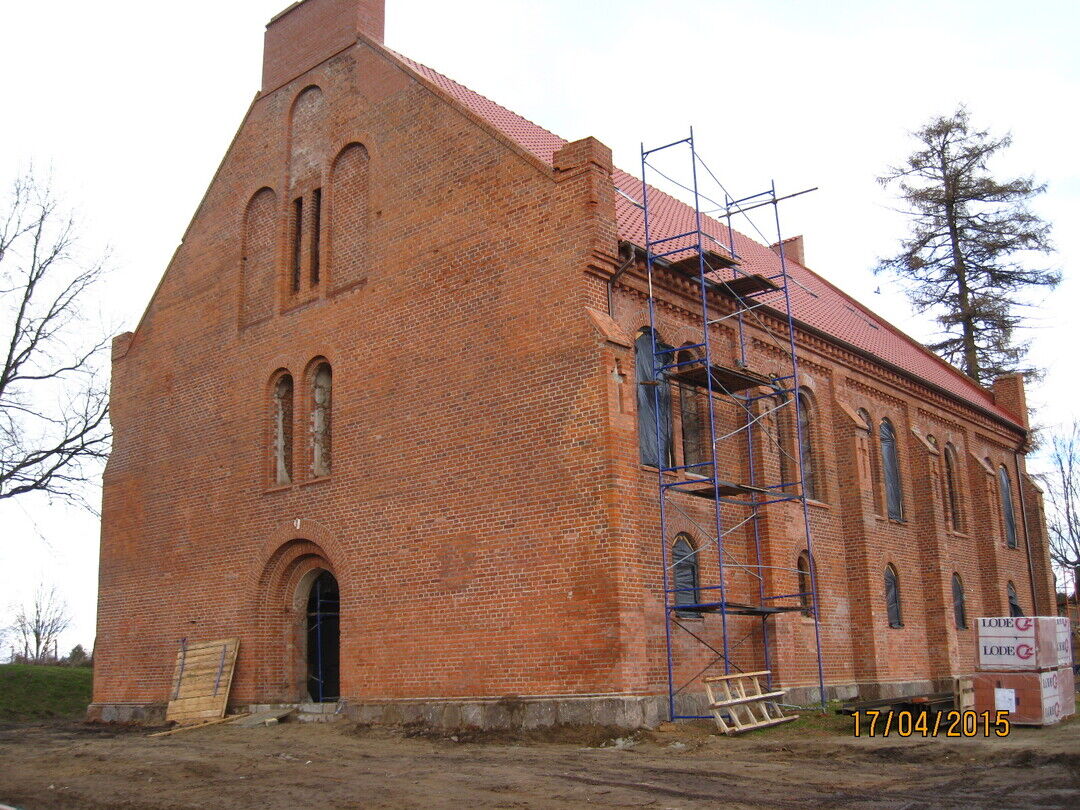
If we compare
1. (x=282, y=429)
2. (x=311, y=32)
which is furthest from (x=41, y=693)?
(x=311, y=32)

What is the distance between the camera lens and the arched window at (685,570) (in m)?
16.8

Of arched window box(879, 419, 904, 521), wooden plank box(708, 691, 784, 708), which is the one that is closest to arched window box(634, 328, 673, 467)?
wooden plank box(708, 691, 784, 708)

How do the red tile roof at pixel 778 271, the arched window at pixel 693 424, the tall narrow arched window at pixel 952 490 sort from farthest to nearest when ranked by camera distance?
the tall narrow arched window at pixel 952 490 < the red tile roof at pixel 778 271 < the arched window at pixel 693 424

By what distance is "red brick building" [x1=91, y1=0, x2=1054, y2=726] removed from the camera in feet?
51.1

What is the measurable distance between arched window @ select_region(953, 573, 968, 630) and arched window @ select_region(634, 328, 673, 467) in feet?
36.4

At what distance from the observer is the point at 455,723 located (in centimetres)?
1583

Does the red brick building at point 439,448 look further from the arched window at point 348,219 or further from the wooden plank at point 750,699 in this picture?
the wooden plank at point 750,699

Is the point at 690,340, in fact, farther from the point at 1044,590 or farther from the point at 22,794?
the point at 1044,590

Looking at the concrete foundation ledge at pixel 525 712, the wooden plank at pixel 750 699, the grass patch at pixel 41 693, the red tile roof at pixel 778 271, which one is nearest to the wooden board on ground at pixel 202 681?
the concrete foundation ledge at pixel 525 712

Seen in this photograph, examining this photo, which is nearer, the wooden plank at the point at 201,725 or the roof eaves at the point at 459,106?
the roof eaves at the point at 459,106

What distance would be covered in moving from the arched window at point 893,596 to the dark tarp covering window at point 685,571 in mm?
6952

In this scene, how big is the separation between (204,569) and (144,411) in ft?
13.7

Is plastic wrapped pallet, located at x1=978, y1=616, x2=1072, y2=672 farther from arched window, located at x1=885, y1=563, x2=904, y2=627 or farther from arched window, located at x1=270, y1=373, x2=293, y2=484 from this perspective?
arched window, located at x1=270, y1=373, x2=293, y2=484

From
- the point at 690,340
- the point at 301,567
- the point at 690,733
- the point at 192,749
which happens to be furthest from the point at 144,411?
the point at 690,733
